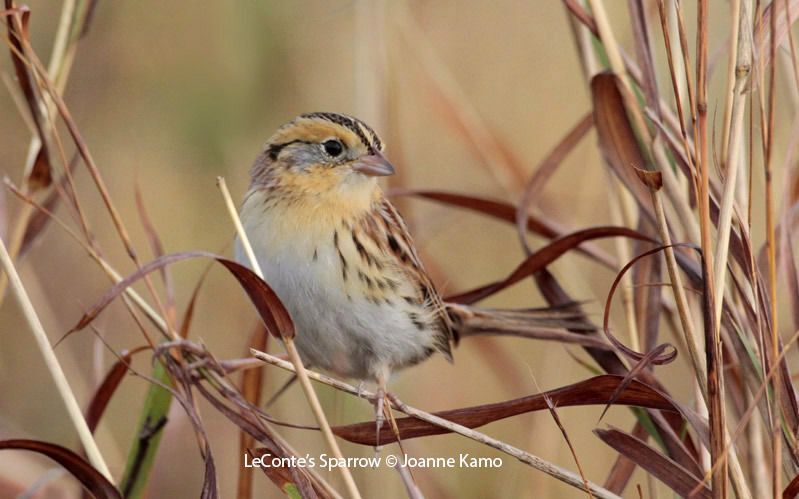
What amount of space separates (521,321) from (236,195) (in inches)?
56.4

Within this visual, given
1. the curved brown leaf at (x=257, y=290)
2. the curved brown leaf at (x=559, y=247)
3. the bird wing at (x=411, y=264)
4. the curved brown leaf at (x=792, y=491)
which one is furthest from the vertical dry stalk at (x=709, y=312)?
the bird wing at (x=411, y=264)

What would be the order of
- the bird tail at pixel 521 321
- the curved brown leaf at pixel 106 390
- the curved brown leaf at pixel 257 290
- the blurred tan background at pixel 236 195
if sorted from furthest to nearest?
1. the blurred tan background at pixel 236 195
2. the bird tail at pixel 521 321
3. the curved brown leaf at pixel 106 390
4. the curved brown leaf at pixel 257 290

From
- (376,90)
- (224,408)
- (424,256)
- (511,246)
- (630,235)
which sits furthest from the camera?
(511,246)

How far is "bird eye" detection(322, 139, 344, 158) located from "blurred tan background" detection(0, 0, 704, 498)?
1.29ft

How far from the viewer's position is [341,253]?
2.28 meters

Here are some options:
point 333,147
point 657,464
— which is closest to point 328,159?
point 333,147

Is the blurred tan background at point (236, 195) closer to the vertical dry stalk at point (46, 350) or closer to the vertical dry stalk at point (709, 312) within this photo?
the vertical dry stalk at point (46, 350)

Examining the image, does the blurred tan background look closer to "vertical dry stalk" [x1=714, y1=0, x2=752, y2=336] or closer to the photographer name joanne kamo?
the photographer name joanne kamo

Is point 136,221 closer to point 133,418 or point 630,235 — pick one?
point 133,418

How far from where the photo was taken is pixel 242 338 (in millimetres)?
3494

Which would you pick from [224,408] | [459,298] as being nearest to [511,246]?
[459,298]

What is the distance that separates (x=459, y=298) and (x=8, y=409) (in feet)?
4.94

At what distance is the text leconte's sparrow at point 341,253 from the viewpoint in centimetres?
224

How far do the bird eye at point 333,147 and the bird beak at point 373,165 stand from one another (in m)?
0.05
